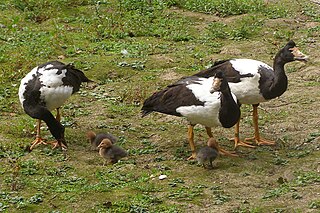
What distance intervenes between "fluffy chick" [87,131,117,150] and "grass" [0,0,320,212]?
6.7 inches

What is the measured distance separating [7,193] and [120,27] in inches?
272

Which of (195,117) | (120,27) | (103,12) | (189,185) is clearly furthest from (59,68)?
(103,12)

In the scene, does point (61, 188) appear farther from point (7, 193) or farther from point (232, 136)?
point (232, 136)

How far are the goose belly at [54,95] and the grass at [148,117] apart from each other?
508 mm

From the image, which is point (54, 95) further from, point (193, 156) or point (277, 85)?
point (277, 85)

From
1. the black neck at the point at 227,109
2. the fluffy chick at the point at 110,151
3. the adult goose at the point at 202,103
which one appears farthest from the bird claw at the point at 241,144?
the fluffy chick at the point at 110,151

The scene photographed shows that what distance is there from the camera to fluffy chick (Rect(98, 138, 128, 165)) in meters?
9.03

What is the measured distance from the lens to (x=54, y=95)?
9.75 meters

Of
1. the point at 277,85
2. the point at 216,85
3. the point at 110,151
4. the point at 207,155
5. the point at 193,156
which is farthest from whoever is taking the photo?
the point at 277,85

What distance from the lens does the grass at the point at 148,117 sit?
7.90 metres

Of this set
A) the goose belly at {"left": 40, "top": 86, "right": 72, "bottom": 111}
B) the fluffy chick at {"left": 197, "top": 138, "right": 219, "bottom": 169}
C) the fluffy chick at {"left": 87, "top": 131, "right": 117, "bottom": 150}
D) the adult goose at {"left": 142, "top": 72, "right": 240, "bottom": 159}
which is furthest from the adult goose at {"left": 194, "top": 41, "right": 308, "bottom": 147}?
the goose belly at {"left": 40, "top": 86, "right": 72, "bottom": 111}

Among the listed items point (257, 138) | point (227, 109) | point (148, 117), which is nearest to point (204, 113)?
point (227, 109)

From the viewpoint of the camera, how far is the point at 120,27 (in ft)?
47.2

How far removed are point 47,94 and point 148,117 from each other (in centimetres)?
174
